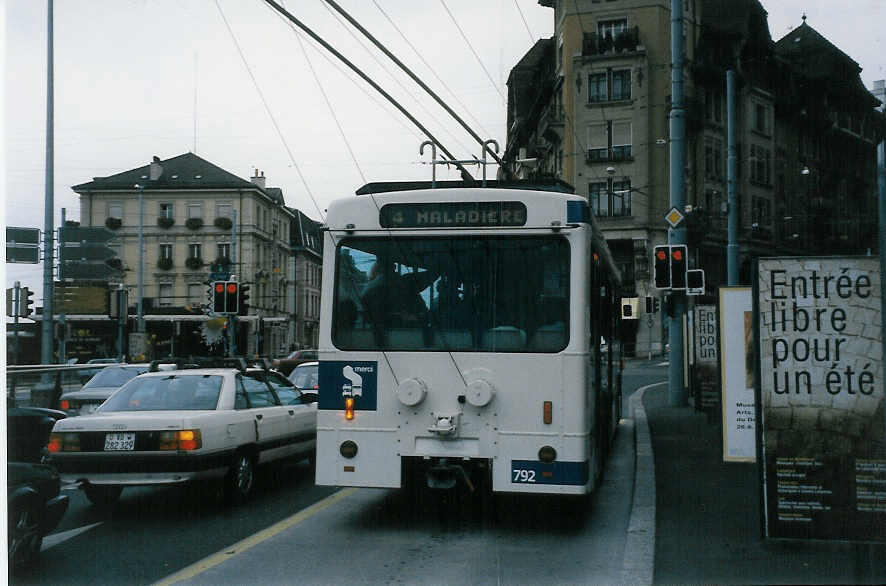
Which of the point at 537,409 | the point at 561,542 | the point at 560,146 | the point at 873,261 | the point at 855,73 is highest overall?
the point at 560,146

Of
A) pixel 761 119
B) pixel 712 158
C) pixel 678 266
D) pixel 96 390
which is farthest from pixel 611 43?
pixel 96 390

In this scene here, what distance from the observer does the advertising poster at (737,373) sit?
33.3ft

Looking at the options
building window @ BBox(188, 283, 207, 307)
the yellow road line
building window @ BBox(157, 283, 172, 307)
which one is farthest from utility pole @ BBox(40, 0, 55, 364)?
building window @ BBox(157, 283, 172, 307)

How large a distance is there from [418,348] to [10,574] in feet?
11.9

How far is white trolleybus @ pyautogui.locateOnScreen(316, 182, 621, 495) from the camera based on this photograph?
8.40m

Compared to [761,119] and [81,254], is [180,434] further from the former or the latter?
[761,119]

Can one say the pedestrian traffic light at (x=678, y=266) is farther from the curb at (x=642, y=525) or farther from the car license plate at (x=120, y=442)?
the car license plate at (x=120, y=442)

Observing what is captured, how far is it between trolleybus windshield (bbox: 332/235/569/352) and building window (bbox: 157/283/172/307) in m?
51.9

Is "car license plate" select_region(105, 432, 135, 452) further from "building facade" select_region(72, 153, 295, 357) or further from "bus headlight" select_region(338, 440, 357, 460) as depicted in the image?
"building facade" select_region(72, 153, 295, 357)

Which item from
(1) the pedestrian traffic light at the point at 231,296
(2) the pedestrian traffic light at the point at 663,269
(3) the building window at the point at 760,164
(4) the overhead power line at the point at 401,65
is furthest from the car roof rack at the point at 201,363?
(3) the building window at the point at 760,164

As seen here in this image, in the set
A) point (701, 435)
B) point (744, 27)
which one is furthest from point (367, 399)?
point (744, 27)

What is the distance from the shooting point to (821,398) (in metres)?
7.30

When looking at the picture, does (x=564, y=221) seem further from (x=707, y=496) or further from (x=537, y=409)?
(x=707, y=496)

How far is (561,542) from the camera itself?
833 cm
